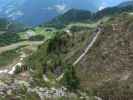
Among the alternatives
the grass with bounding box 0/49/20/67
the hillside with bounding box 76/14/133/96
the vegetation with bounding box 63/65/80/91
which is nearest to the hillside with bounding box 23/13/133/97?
the hillside with bounding box 76/14/133/96

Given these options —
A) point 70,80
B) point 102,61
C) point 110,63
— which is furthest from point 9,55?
point 70,80

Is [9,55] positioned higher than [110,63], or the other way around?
[110,63]

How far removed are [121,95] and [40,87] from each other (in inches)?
1016

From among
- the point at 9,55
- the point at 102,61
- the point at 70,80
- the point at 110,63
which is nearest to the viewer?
the point at 70,80

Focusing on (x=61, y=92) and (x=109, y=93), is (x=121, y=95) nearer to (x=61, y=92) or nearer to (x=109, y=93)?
(x=109, y=93)

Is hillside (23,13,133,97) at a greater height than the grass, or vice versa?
hillside (23,13,133,97)

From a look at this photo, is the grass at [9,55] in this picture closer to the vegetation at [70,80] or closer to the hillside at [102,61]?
the hillside at [102,61]

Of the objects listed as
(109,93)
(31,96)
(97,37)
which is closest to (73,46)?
(97,37)

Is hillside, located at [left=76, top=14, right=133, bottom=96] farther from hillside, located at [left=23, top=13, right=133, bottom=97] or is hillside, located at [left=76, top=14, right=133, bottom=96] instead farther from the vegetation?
the vegetation

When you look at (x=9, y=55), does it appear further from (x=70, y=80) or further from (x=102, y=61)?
(x=70, y=80)

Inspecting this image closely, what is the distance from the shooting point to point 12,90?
2727 cm

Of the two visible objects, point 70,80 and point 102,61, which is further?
point 102,61

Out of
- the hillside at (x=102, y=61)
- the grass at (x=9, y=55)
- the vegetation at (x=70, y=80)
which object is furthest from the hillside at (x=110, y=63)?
the grass at (x=9, y=55)

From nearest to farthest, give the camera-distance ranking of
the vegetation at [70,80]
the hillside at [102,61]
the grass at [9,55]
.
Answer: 1. the vegetation at [70,80]
2. the hillside at [102,61]
3. the grass at [9,55]
